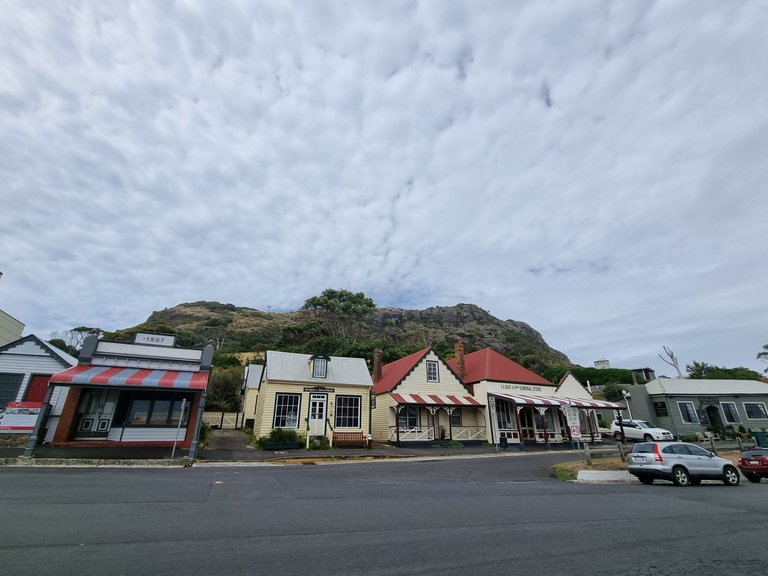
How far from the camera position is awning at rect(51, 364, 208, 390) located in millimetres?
17750

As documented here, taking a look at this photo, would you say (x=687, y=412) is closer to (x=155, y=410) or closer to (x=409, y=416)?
(x=409, y=416)

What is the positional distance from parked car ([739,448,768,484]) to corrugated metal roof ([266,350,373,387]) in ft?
64.5

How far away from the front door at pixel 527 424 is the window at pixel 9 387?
32273 millimetres

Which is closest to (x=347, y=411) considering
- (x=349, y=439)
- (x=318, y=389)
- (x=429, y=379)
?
(x=349, y=439)

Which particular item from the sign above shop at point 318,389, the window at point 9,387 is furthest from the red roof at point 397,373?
the window at point 9,387

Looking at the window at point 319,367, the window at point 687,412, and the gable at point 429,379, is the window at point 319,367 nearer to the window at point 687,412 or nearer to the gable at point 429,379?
the gable at point 429,379

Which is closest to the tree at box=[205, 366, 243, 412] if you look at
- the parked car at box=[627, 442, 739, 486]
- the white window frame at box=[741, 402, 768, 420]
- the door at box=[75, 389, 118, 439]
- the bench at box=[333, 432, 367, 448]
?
the bench at box=[333, 432, 367, 448]

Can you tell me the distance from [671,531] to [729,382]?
4232 centimetres

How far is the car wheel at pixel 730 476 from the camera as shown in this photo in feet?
51.2

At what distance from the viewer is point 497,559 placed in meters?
5.48

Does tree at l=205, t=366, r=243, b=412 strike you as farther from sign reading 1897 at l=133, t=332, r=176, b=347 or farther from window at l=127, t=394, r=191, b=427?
window at l=127, t=394, r=191, b=427

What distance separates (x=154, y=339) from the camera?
2191cm

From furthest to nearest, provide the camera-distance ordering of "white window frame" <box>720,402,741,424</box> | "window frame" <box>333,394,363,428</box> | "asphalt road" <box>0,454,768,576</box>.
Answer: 1. "white window frame" <box>720,402,741,424</box>
2. "window frame" <box>333,394,363,428</box>
3. "asphalt road" <box>0,454,768,576</box>

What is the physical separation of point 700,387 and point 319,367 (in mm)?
35314
